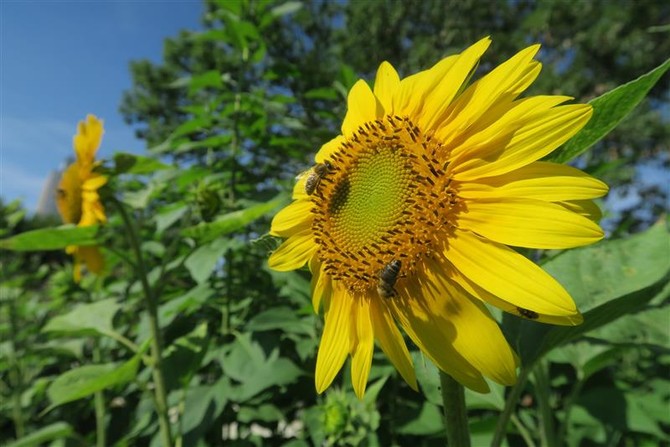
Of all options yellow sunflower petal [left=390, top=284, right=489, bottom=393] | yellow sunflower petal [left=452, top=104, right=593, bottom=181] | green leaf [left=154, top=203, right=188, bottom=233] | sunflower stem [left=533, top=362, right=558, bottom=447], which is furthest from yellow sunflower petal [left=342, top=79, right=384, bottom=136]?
green leaf [left=154, top=203, right=188, bottom=233]

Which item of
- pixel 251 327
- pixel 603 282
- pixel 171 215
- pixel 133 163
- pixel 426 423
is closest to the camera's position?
pixel 603 282

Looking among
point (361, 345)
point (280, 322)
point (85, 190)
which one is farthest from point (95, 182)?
point (361, 345)

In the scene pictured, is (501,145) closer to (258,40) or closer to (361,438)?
(361,438)

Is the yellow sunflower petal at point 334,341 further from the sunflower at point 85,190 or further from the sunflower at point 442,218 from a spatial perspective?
the sunflower at point 85,190

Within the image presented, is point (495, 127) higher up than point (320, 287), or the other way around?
point (495, 127)

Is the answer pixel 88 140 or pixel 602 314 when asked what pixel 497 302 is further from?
pixel 88 140

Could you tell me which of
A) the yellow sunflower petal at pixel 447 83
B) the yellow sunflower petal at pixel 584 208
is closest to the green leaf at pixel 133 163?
the yellow sunflower petal at pixel 447 83
